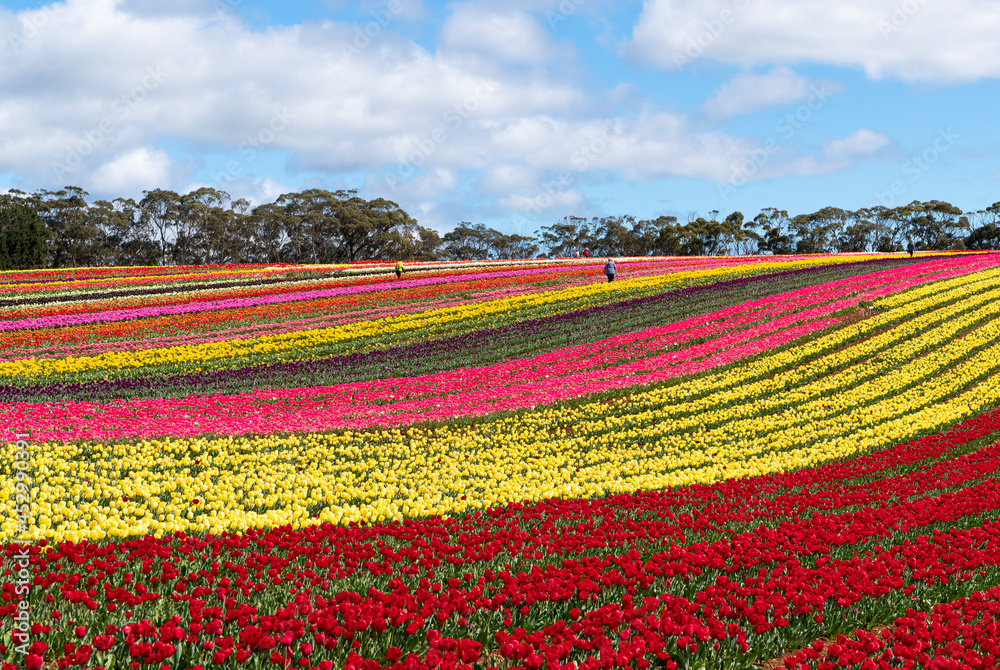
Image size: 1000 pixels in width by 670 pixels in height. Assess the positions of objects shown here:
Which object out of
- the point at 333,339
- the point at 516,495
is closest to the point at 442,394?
the point at 516,495

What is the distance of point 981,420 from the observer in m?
16.5

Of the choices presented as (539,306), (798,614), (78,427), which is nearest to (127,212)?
(539,306)

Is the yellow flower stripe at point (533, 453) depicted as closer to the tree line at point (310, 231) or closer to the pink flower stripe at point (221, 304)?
the pink flower stripe at point (221, 304)

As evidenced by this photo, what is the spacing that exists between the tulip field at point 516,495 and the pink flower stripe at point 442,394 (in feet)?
0.48

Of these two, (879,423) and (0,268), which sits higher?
(0,268)

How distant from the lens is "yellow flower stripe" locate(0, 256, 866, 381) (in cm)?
2575

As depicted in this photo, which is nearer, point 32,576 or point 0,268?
point 32,576

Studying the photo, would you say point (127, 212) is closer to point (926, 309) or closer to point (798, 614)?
point (926, 309)

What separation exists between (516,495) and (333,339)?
22.0 metres

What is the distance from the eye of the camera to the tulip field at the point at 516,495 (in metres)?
5.24

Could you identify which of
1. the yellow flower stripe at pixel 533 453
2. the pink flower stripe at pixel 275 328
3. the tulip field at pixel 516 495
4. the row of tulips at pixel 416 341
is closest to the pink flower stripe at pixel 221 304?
the row of tulips at pixel 416 341

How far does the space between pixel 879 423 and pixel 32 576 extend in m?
17.7

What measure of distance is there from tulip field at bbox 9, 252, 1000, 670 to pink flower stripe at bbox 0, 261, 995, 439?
0.15m

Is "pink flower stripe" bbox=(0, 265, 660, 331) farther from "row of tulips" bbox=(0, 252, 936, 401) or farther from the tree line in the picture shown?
the tree line
